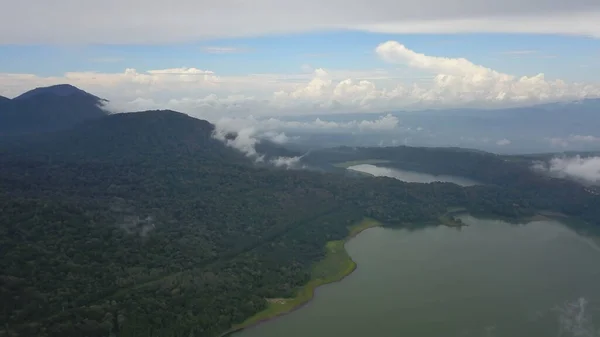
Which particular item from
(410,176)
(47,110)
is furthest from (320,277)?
(47,110)

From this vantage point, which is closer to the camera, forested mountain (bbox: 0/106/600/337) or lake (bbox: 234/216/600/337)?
forested mountain (bbox: 0/106/600/337)

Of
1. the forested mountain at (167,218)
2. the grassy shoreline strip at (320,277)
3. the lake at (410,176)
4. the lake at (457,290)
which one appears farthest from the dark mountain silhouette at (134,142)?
the lake at (457,290)

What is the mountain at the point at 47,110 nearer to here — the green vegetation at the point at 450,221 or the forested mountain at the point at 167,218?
the forested mountain at the point at 167,218

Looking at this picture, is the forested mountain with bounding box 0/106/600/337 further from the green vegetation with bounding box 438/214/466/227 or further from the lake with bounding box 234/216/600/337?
the lake with bounding box 234/216/600/337

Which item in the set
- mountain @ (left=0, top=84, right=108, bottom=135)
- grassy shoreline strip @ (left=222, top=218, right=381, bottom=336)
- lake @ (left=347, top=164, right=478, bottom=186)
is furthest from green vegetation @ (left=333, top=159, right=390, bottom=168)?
grassy shoreline strip @ (left=222, top=218, right=381, bottom=336)

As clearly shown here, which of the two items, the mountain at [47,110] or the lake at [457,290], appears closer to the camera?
the lake at [457,290]

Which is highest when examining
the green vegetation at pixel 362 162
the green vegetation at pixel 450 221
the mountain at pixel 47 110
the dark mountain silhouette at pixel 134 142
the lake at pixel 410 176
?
the mountain at pixel 47 110
